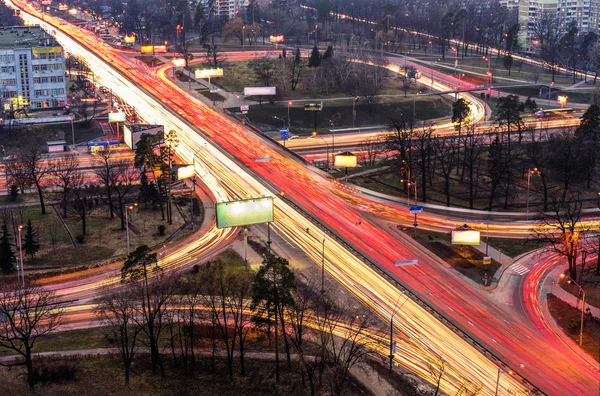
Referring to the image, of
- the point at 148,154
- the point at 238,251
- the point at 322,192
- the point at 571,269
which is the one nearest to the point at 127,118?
the point at 148,154

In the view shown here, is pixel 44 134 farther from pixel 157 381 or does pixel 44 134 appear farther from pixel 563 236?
pixel 563 236

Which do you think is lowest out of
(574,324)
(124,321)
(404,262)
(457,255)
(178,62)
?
(574,324)

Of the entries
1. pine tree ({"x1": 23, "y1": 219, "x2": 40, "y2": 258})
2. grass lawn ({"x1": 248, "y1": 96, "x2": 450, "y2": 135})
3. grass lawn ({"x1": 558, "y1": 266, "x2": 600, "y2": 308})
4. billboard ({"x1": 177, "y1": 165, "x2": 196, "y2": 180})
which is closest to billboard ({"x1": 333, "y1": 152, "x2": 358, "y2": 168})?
billboard ({"x1": 177, "y1": 165, "x2": 196, "y2": 180})

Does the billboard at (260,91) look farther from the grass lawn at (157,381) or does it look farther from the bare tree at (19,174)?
the grass lawn at (157,381)

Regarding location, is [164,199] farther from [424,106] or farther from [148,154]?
[424,106]

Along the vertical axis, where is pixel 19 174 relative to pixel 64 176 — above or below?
below

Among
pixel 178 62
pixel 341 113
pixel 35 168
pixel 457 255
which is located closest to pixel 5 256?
pixel 35 168
